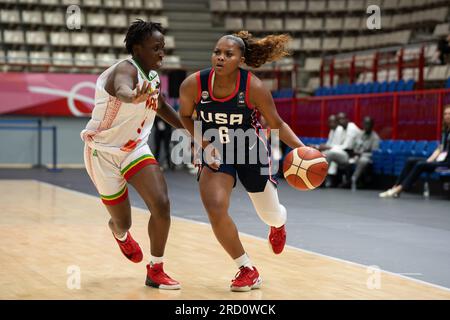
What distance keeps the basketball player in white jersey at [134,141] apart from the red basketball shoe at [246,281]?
378 mm

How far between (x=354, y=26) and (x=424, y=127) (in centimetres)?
901

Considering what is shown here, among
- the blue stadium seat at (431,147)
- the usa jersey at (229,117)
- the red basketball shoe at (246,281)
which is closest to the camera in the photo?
the red basketball shoe at (246,281)

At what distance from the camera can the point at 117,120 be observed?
546cm

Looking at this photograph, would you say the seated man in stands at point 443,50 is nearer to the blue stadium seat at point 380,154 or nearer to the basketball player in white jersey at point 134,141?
the blue stadium seat at point 380,154

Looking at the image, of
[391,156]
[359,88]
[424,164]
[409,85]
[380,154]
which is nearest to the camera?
[424,164]

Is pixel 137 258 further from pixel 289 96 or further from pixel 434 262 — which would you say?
pixel 289 96

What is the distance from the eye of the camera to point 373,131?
15.0 m

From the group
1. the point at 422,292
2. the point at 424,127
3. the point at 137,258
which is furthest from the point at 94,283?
the point at 424,127

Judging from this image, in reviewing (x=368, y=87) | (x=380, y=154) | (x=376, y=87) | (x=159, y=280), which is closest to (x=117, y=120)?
(x=159, y=280)

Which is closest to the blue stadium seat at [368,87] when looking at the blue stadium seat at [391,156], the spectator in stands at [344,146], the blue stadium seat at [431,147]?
the spectator in stands at [344,146]

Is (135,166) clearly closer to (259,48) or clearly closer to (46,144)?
(259,48)

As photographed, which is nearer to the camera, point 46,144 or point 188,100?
point 188,100

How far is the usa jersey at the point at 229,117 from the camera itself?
539cm

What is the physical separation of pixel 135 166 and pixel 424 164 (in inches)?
328
